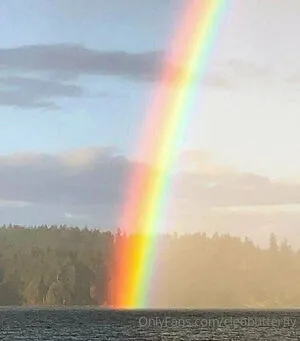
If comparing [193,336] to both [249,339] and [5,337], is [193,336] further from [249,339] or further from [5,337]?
[5,337]

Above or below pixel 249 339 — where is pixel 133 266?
above

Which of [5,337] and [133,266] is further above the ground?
[133,266]

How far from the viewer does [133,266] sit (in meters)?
147

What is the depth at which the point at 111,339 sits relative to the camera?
131m

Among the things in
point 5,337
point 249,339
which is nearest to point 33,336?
point 5,337

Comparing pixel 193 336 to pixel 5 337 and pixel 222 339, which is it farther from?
pixel 5 337

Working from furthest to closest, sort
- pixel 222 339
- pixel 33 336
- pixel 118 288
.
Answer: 1. pixel 118 288
2. pixel 33 336
3. pixel 222 339

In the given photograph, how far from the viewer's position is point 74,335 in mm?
142875

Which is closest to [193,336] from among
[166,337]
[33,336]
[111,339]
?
[166,337]

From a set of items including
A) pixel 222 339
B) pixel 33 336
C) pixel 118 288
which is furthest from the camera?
pixel 118 288

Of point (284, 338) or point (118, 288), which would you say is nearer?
point (284, 338)

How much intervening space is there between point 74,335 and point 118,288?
2234 cm

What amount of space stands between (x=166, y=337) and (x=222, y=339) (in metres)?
10.5

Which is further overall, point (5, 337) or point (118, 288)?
point (118, 288)
